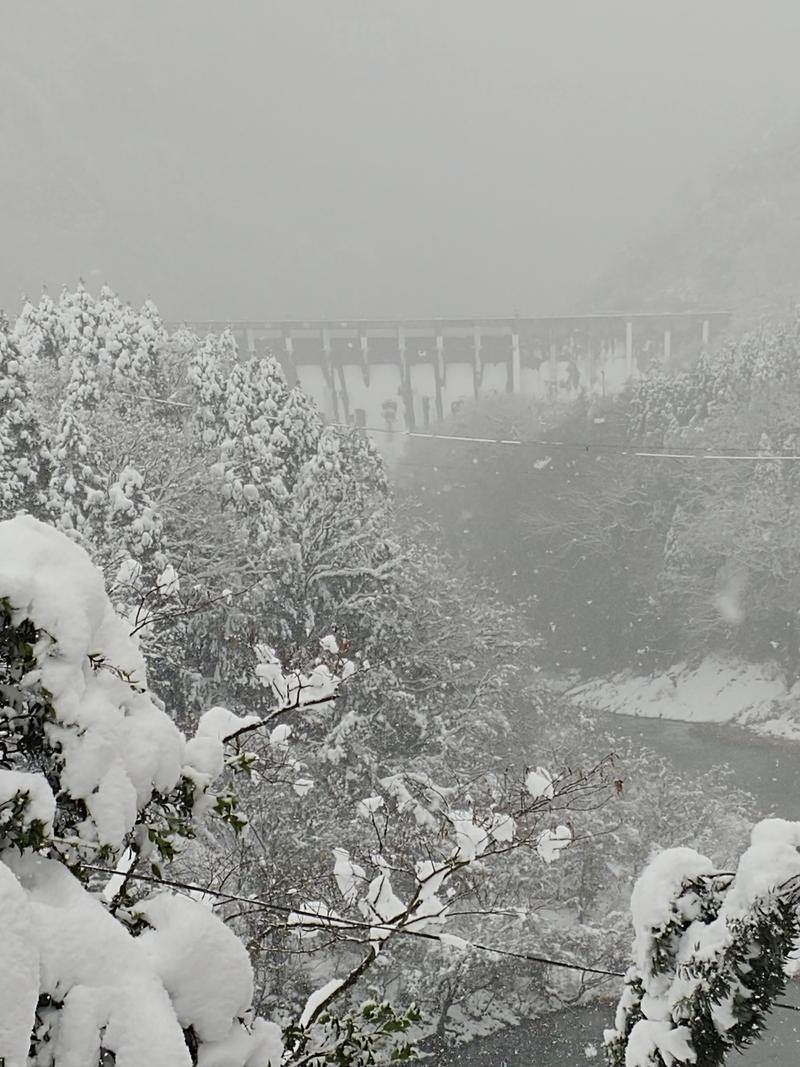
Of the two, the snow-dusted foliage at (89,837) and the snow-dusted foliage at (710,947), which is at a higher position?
the snow-dusted foliage at (89,837)

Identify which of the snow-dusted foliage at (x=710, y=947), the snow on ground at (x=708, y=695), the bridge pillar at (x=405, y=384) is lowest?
the snow on ground at (x=708, y=695)

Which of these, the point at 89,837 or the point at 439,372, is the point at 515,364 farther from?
the point at 89,837

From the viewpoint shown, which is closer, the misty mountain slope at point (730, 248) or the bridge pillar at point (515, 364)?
the bridge pillar at point (515, 364)

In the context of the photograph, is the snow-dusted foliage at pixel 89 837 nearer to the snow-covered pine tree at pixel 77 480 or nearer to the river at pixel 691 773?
the river at pixel 691 773

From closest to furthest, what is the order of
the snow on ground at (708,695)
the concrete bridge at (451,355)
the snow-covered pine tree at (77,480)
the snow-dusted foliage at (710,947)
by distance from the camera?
the snow-dusted foliage at (710,947)
the snow-covered pine tree at (77,480)
the snow on ground at (708,695)
the concrete bridge at (451,355)

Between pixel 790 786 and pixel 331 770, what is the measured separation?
11.3m

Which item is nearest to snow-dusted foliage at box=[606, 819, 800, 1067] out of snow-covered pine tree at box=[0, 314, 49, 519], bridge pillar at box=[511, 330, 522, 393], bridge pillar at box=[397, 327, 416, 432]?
snow-covered pine tree at box=[0, 314, 49, 519]

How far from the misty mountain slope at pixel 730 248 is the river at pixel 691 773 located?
112 ft

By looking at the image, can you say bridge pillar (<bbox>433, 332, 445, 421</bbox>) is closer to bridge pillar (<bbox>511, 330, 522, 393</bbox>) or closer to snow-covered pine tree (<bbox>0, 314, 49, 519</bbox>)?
bridge pillar (<bbox>511, 330, 522, 393</bbox>)

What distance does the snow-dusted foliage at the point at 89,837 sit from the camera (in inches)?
82.0

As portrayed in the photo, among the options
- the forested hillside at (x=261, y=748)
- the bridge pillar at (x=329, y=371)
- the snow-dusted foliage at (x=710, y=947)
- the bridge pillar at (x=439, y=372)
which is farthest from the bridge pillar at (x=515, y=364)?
the snow-dusted foliage at (x=710, y=947)

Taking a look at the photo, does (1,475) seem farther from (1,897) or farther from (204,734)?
(1,897)

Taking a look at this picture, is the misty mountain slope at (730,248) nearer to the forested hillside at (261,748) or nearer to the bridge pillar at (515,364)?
the bridge pillar at (515,364)

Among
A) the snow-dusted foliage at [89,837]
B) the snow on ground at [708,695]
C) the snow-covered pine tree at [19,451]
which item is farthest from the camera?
the snow on ground at [708,695]
